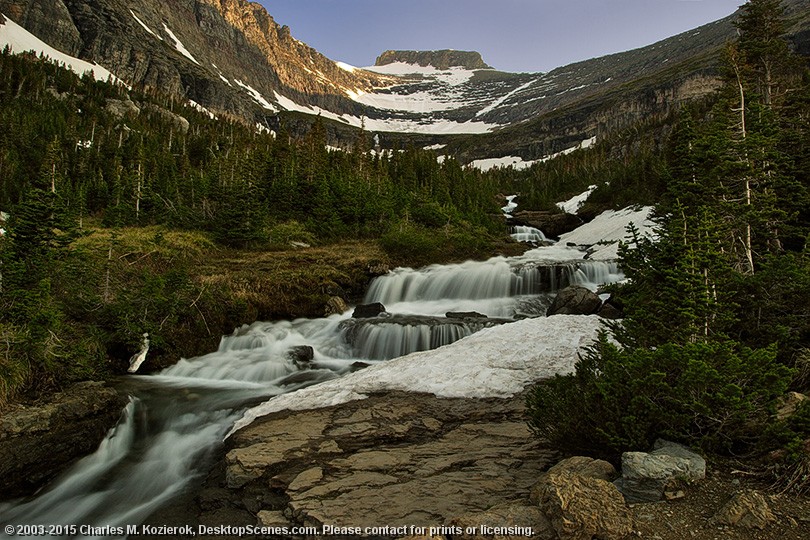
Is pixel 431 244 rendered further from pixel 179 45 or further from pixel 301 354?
pixel 179 45

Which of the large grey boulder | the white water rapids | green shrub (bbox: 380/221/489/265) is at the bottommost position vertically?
the white water rapids

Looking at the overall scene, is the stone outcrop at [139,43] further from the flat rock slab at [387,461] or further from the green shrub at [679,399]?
the green shrub at [679,399]

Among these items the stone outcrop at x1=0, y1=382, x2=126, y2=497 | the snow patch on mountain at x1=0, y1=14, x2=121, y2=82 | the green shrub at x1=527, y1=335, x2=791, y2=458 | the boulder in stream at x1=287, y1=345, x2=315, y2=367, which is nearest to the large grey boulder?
the green shrub at x1=527, y1=335, x2=791, y2=458

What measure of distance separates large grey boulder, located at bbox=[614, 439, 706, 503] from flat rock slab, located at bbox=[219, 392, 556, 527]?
1.21 m

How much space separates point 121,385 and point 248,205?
2126 cm

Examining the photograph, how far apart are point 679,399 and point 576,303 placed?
12643 millimetres

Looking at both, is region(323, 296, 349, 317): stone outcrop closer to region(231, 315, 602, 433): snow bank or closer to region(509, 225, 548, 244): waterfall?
region(231, 315, 602, 433): snow bank

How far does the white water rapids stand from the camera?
7102 millimetres

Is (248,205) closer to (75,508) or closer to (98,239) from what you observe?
(98,239)

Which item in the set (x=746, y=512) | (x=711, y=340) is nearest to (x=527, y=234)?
(x=711, y=340)

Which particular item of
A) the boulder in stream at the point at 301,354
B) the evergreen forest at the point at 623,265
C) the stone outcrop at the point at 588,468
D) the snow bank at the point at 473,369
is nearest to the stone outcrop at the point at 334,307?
A: the evergreen forest at the point at 623,265

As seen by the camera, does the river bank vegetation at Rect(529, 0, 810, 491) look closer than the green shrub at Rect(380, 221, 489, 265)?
Yes

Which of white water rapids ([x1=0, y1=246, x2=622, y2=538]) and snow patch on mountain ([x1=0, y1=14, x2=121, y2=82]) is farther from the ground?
snow patch on mountain ([x1=0, y1=14, x2=121, y2=82])

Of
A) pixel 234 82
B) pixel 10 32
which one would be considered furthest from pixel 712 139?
pixel 234 82
